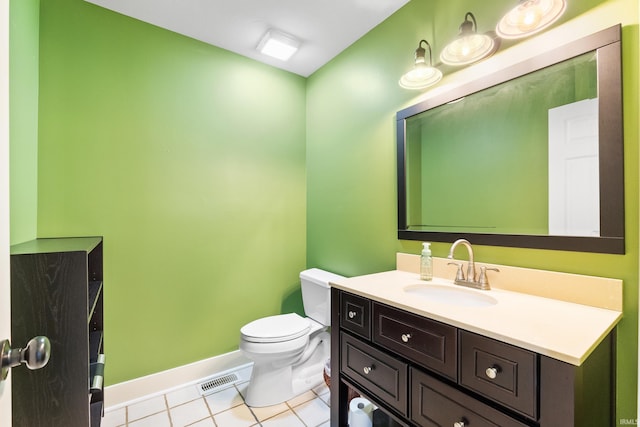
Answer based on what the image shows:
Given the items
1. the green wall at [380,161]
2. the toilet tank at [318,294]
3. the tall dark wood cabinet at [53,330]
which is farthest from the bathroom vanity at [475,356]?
the tall dark wood cabinet at [53,330]

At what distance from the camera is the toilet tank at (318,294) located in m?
2.04

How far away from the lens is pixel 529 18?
45.7 inches

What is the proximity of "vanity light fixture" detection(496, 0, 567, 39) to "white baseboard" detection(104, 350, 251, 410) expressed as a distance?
254 centimetres

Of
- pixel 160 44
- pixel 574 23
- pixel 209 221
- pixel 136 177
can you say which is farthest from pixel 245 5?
pixel 574 23

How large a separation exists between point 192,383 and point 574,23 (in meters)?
2.83

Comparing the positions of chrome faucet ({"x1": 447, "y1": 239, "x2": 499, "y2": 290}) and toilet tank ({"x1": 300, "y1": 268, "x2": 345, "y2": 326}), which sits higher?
chrome faucet ({"x1": 447, "y1": 239, "x2": 499, "y2": 290})

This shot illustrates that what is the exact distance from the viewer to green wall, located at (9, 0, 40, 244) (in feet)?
3.92

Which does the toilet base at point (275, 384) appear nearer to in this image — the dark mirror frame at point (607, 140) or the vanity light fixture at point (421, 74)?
the dark mirror frame at point (607, 140)

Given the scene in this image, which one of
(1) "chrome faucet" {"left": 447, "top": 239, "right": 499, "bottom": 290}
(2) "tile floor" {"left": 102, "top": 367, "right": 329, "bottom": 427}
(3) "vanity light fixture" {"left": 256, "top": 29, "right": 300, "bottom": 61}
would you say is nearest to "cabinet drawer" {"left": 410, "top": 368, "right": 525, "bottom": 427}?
(1) "chrome faucet" {"left": 447, "top": 239, "right": 499, "bottom": 290}

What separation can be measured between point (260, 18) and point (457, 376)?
2142 mm

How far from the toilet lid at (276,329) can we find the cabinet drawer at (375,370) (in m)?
0.48

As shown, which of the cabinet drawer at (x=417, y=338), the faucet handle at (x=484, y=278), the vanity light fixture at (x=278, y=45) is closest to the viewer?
the cabinet drawer at (x=417, y=338)

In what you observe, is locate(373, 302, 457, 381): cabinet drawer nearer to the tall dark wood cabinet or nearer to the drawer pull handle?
the drawer pull handle

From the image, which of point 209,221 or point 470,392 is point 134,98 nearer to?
point 209,221
